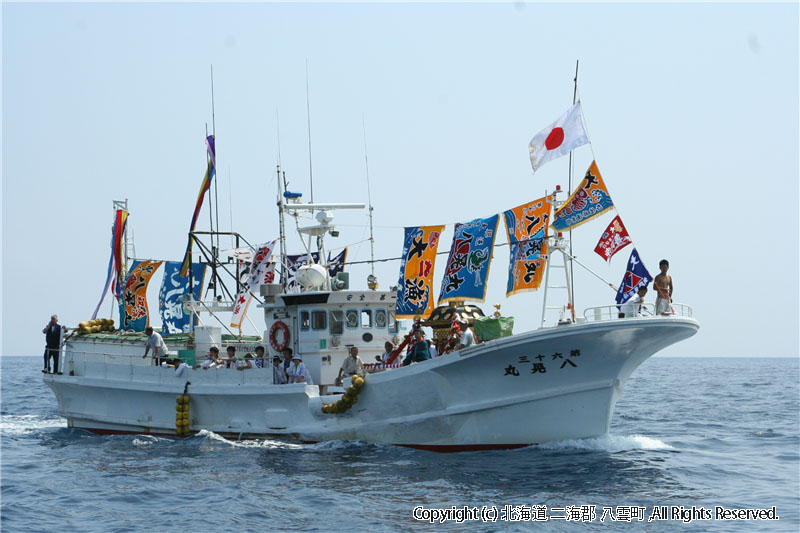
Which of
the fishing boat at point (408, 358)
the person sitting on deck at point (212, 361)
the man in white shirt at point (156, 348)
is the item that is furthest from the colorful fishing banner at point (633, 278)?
the man in white shirt at point (156, 348)

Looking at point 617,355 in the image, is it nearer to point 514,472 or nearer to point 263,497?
point 514,472

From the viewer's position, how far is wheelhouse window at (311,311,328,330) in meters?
22.8

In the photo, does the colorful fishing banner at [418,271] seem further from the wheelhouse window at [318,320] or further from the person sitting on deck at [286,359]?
the person sitting on deck at [286,359]

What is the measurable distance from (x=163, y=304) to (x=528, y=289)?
46.0 ft

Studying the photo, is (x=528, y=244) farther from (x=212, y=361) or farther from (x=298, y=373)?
(x=212, y=361)

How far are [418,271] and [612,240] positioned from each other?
16.3ft

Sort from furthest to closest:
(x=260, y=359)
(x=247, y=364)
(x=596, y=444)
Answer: (x=260, y=359)
(x=247, y=364)
(x=596, y=444)

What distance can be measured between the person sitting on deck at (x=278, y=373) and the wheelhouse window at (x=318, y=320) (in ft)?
4.84

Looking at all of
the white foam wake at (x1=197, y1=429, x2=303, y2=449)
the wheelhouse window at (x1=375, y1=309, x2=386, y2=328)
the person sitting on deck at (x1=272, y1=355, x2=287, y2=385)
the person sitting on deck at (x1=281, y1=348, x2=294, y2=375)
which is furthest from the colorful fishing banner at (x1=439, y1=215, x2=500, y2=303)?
the white foam wake at (x1=197, y1=429, x2=303, y2=449)

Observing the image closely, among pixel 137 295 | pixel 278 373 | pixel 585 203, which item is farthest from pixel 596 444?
pixel 137 295

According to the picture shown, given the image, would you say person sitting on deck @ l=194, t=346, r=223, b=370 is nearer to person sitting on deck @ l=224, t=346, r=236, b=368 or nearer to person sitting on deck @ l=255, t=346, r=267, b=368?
person sitting on deck @ l=224, t=346, r=236, b=368

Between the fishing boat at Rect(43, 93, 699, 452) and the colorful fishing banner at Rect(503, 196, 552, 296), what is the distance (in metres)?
0.03

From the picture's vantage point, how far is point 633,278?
17703 millimetres

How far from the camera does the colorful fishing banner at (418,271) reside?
20609mm
